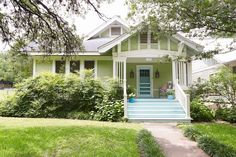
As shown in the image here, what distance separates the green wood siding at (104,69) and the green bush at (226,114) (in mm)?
7356

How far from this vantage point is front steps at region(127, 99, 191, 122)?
44.9 ft

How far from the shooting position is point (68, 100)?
16.0 m

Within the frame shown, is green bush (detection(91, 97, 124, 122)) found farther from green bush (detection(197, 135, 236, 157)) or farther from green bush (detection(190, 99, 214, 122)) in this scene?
green bush (detection(197, 135, 236, 157))

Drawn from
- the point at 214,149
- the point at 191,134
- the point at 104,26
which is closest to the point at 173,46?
the point at 104,26

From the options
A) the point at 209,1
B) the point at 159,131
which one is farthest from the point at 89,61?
the point at 209,1

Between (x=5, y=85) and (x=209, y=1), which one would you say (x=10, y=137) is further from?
(x=5, y=85)

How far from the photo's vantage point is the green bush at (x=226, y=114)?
14320 millimetres

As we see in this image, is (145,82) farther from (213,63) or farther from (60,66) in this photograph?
(213,63)

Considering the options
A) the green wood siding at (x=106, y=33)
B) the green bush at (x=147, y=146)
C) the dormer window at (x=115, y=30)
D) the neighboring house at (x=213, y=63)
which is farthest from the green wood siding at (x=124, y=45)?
the green bush at (x=147, y=146)

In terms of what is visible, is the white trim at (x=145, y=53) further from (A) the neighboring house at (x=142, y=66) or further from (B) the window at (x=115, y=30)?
(B) the window at (x=115, y=30)

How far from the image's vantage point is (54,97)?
52.5 ft

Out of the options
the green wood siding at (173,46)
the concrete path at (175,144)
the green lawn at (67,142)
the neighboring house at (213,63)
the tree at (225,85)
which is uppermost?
the green wood siding at (173,46)

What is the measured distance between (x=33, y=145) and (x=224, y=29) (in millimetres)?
6219

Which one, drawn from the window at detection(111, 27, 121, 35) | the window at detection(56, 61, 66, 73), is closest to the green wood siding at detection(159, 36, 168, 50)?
the window at detection(111, 27, 121, 35)
